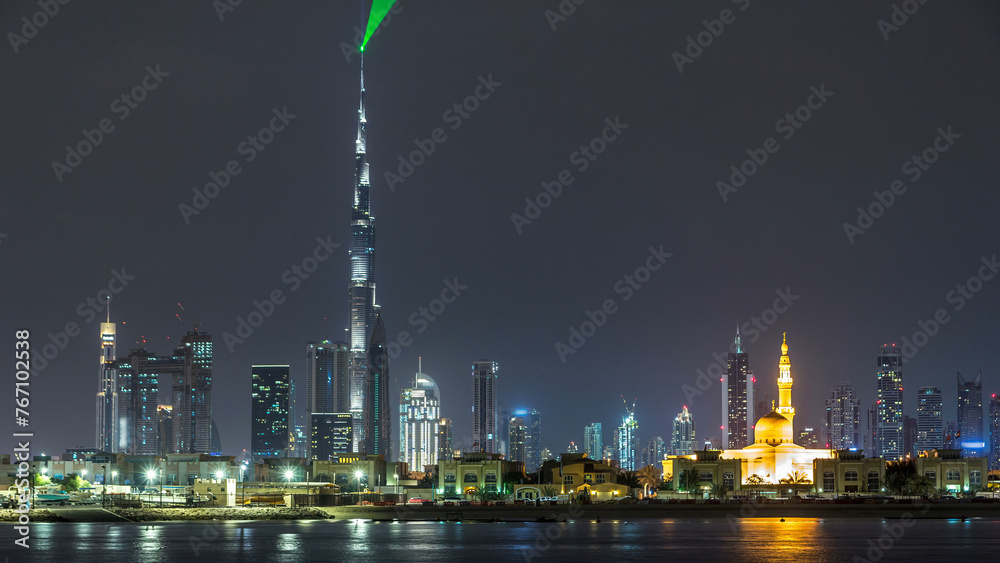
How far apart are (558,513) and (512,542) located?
4737 centimetres

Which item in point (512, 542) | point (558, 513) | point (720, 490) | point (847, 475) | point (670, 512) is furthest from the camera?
point (847, 475)

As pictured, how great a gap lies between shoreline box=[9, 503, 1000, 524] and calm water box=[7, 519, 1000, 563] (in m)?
3.34

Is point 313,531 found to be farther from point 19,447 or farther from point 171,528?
point 19,447

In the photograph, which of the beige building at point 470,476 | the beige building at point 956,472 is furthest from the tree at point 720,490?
the beige building at point 470,476

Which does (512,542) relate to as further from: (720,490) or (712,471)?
(712,471)

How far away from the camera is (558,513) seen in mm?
178000

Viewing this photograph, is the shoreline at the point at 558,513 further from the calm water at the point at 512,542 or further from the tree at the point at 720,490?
the tree at the point at 720,490

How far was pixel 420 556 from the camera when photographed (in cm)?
11688

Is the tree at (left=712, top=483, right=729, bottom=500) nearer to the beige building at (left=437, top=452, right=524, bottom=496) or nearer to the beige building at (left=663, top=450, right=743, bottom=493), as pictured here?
the beige building at (left=663, top=450, right=743, bottom=493)

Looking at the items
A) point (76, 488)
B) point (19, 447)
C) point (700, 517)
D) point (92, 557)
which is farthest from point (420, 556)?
point (76, 488)

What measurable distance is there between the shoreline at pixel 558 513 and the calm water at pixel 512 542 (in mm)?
3339

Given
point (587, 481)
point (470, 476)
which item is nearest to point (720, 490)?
point (587, 481)

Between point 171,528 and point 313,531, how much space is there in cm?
1684

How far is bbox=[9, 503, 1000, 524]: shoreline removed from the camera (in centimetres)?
16950
